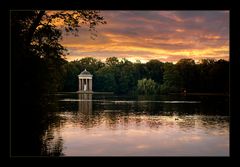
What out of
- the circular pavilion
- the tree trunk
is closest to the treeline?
the circular pavilion

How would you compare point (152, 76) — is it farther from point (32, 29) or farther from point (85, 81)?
point (32, 29)

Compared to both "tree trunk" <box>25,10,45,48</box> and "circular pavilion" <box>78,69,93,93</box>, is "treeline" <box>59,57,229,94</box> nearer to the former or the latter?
"circular pavilion" <box>78,69,93,93</box>

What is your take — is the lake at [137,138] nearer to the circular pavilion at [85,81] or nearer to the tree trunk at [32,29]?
the tree trunk at [32,29]

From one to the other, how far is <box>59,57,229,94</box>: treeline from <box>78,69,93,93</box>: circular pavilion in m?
1.39

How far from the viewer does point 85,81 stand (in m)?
89.4

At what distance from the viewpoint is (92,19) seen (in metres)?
16.0

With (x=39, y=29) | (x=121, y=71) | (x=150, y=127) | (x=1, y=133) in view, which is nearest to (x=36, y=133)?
(x=39, y=29)

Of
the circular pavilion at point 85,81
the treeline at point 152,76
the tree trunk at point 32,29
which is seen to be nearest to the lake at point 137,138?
the tree trunk at point 32,29

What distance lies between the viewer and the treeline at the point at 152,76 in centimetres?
6569

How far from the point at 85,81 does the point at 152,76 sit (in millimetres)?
14749

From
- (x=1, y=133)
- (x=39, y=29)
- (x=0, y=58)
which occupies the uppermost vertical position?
(x=39, y=29)

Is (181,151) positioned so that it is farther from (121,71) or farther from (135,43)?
(135,43)

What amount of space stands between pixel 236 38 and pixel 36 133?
397 inches

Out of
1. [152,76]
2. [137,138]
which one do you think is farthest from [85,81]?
[137,138]
